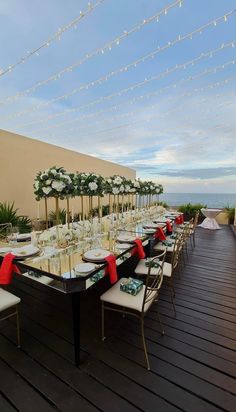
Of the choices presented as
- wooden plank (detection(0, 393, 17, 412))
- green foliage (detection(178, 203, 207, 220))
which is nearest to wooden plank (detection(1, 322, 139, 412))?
wooden plank (detection(0, 393, 17, 412))

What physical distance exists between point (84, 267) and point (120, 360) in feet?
2.69

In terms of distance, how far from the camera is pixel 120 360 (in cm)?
175

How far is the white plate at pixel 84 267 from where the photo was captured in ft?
5.50

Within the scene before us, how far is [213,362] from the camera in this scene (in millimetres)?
1733

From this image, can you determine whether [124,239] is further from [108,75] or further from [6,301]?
[108,75]

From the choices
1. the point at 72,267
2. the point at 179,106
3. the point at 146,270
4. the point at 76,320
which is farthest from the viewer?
the point at 179,106

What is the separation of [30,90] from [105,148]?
16.9ft

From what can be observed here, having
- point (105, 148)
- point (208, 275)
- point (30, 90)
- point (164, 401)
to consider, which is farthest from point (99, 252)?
point (105, 148)

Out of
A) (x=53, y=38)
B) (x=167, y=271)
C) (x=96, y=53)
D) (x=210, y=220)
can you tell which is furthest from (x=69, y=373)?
(x=210, y=220)

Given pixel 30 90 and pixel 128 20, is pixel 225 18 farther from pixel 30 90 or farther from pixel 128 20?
pixel 30 90

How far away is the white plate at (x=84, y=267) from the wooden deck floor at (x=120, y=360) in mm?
752

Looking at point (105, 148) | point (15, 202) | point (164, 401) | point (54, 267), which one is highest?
point (105, 148)

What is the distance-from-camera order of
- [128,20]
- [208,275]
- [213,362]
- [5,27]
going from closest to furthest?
[213,362]
[128,20]
[5,27]
[208,275]

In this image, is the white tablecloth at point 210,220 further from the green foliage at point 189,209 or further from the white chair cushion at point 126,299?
the white chair cushion at point 126,299
